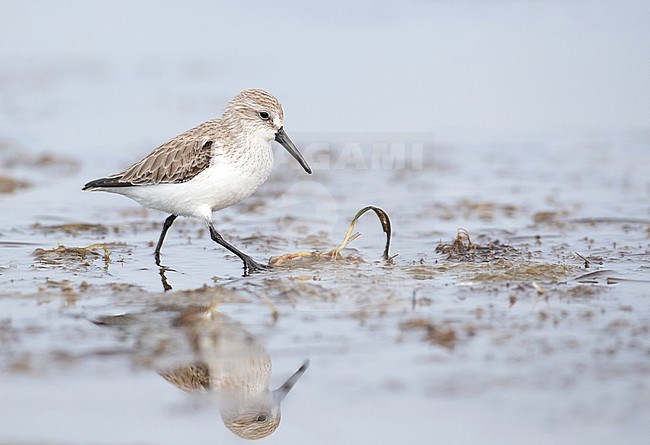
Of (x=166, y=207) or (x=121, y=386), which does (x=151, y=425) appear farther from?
(x=166, y=207)

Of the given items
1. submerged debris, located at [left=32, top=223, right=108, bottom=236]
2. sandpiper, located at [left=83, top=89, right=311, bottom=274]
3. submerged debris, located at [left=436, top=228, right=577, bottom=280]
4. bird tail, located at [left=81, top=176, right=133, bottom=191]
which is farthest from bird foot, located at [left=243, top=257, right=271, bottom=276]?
submerged debris, located at [left=32, top=223, right=108, bottom=236]

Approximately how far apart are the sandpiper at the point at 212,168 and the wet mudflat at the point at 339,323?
0.50 meters

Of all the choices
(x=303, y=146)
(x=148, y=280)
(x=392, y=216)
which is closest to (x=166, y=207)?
(x=148, y=280)

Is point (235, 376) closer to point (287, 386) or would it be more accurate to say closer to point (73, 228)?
point (287, 386)

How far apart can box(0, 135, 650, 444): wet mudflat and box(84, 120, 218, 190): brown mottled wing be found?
2.15 feet

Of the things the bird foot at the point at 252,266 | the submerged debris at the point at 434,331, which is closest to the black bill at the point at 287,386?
the submerged debris at the point at 434,331

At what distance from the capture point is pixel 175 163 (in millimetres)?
7477

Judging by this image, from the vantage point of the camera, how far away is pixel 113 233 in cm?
873

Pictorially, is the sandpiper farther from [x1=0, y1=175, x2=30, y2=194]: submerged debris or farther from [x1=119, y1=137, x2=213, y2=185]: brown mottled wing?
[x1=0, y1=175, x2=30, y2=194]: submerged debris

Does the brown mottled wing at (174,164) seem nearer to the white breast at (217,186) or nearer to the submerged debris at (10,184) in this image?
the white breast at (217,186)

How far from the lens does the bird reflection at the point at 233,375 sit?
447 centimetres

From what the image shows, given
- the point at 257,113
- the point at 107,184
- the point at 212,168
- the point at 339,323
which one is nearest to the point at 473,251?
the point at 257,113

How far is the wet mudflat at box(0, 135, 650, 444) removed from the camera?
429 cm

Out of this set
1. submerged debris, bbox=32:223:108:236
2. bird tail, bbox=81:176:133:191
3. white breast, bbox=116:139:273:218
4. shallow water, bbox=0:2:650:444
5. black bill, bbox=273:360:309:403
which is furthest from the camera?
submerged debris, bbox=32:223:108:236
